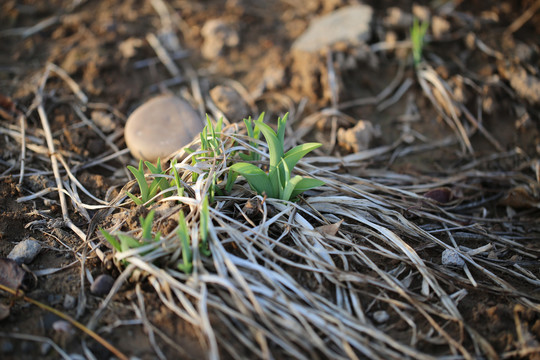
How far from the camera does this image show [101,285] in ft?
5.05

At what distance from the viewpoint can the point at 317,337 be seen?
1.37 metres

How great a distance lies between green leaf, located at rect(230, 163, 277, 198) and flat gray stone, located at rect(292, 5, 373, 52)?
1.30 m

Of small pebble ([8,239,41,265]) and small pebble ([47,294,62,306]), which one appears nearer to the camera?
small pebble ([47,294,62,306])

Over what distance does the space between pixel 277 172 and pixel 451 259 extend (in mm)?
810

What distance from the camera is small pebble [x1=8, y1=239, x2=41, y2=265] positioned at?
163 centimetres

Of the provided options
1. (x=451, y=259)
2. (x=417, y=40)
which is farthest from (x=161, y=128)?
(x=417, y=40)

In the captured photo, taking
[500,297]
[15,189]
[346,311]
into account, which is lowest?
[500,297]

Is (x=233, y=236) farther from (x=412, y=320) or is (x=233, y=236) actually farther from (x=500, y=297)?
(x=500, y=297)

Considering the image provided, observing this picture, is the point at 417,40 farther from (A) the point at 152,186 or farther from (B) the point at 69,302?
(B) the point at 69,302

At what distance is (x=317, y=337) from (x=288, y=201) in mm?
573

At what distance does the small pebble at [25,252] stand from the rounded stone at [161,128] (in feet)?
2.03

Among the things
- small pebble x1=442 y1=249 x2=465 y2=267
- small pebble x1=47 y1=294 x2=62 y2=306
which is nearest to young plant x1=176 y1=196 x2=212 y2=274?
small pebble x1=47 y1=294 x2=62 y2=306

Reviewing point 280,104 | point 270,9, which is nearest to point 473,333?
point 280,104

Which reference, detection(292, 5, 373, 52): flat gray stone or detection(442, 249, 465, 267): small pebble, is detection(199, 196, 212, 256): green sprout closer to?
detection(442, 249, 465, 267): small pebble
